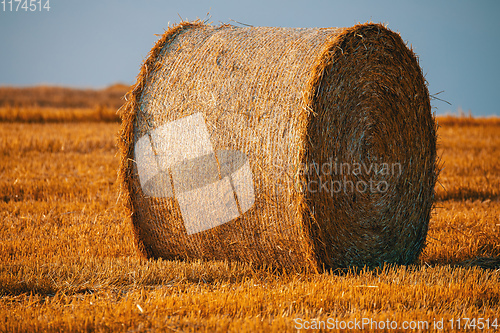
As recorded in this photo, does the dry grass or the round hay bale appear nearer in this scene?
the dry grass

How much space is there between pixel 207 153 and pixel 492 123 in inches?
646

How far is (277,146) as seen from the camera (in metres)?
4.21

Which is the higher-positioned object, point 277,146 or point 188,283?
point 277,146

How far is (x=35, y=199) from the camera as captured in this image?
25.6ft

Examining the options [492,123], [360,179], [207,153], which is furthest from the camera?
[492,123]

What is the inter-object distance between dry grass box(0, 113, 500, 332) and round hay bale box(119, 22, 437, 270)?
0.99ft

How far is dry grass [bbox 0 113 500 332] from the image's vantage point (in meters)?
3.43

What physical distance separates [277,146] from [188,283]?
1.44 metres

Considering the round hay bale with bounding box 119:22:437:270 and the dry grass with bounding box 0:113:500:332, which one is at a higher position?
the round hay bale with bounding box 119:22:437:270

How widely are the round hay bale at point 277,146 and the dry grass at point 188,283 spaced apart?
0.30 meters

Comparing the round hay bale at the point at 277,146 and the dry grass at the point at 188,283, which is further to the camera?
the round hay bale at the point at 277,146

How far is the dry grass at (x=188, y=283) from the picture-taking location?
343cm

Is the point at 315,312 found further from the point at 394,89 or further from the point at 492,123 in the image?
the point at 492,123

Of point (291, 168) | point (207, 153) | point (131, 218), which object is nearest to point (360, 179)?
point (291, 168)
